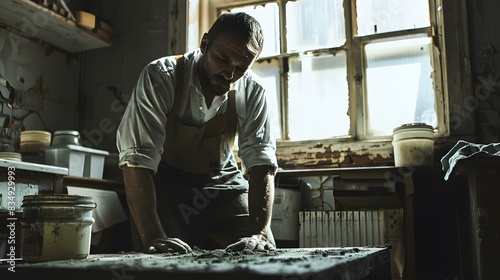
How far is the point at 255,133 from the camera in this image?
189 cm

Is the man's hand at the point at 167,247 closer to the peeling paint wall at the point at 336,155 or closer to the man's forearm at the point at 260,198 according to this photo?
the man's forearm at the point at 260,198

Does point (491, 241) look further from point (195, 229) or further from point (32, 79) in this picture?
point (32, 79)

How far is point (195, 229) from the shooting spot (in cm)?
185

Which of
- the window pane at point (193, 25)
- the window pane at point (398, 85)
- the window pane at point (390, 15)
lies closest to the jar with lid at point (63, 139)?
the window pane at point (193, 25)

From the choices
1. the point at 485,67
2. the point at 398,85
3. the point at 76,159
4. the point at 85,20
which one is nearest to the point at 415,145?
the point at 398,85

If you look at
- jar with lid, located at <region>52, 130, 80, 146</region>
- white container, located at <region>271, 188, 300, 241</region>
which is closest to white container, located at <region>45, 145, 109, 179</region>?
jar with lid, located at <region>52, 130, 80, 146</region>

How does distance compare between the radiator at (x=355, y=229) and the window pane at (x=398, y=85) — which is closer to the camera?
the radiator at (x=355, y=229)

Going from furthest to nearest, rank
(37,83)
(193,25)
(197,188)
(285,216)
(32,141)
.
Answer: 1. (193,25)
2. (37,83)
3. (32,141)
4. (285,216)
5. (197,188)

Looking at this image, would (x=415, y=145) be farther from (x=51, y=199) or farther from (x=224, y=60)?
(x=51, y=199)

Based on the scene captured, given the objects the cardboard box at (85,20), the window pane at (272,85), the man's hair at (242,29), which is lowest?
the man's hair at (242,29)

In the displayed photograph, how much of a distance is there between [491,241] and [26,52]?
3.09m

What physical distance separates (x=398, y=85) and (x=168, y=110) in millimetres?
1823

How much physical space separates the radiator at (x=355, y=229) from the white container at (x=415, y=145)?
300 millimetres

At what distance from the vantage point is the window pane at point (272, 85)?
3338mm
